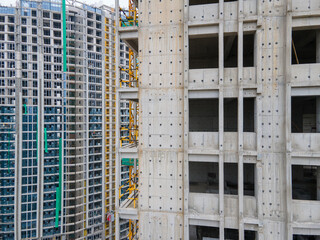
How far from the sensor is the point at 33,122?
2900 cm

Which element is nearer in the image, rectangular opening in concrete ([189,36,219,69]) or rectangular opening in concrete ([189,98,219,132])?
rectangular opening in concrete ([189,36,219,69])

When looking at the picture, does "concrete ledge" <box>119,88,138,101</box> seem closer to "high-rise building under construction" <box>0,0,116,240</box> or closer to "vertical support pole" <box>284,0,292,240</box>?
"vertical support pole" <box>284,0,292,240</box>

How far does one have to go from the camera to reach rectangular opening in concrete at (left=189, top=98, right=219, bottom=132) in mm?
12938

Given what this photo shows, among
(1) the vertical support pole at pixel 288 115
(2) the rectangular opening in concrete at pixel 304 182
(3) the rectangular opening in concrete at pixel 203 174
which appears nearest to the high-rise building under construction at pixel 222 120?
(1) the vertical support pole at pixel 288 115

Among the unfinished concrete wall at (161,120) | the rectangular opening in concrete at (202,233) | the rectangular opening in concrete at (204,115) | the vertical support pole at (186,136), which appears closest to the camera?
the vertical support pole at (186,136)

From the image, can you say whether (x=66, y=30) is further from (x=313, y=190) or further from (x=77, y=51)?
(x=313, y=190)

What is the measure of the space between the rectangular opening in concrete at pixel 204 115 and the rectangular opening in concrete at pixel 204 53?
9.11 ft

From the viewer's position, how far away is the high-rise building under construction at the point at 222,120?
26.8ft

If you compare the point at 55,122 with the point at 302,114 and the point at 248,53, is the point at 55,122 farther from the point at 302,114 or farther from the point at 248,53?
the point at 302,114

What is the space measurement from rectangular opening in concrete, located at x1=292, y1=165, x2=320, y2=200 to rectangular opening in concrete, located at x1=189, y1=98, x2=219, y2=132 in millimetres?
6003

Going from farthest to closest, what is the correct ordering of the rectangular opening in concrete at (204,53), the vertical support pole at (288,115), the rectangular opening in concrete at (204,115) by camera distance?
the rectangular opening in concrete at (204,115)
the rectangular opening in concrete at (204,53)
the vertical support pole at (288,115)

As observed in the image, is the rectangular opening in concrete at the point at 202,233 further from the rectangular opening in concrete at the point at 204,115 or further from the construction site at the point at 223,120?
the rectangular opening in concrete at the point at 204,115

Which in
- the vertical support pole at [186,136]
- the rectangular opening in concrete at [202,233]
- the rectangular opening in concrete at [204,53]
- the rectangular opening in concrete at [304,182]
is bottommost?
the rectangular opening in concrete at [202,233]

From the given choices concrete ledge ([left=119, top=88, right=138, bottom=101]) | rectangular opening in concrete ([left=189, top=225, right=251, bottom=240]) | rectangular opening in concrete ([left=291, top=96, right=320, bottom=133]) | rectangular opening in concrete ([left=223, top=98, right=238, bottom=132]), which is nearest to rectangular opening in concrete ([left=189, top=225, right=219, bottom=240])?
rectangular opening in concrete ([left=189, top=225, right=251, bottom=240])
